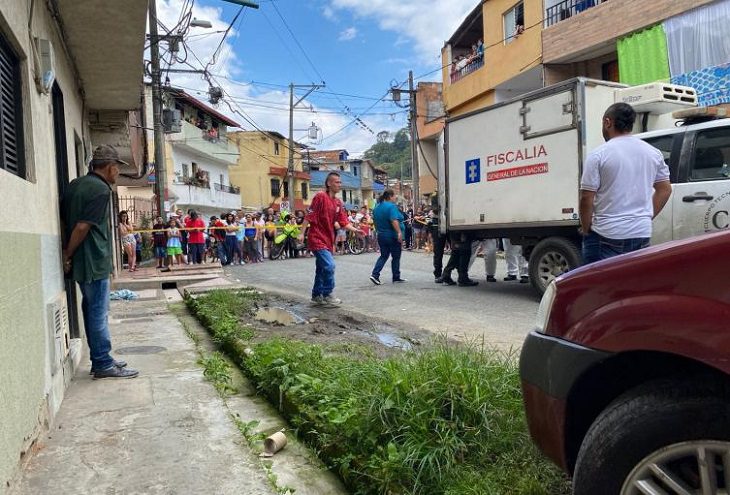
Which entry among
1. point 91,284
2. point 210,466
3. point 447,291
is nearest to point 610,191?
point 210,466

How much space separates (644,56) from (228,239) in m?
12.6

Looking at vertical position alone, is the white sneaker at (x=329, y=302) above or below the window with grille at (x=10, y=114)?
below

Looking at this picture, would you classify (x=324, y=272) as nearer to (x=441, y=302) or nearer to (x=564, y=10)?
(x=441, y=302)

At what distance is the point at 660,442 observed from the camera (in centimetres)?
170

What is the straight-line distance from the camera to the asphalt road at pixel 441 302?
19.7 feet

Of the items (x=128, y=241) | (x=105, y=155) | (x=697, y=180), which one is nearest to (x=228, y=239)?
(x=128, y=241)

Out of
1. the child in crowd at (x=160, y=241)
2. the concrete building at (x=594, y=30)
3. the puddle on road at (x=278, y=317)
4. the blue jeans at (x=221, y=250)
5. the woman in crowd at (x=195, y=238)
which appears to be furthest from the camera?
the blue jeans at (x=221, y=250)

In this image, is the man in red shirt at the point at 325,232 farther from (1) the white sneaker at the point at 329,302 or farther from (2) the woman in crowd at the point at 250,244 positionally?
(2) the woman in crowd at the point at 250,244

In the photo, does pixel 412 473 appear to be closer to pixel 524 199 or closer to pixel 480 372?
pixel 480 372

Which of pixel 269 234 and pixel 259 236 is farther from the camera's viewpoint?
pixel 269 234

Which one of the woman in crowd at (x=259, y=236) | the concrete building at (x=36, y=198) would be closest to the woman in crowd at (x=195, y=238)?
the woman in crowd at (x=259, y=236)

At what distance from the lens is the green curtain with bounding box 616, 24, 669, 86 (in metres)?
12.8

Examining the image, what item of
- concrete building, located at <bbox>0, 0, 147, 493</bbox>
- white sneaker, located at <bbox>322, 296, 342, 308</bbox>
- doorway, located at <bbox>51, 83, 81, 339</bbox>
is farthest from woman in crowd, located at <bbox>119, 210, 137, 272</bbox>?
doorway, located at <bbox>51, 83, 81, 339</bbox>

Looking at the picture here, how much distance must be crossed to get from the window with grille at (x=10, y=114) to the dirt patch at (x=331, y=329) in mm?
2419
